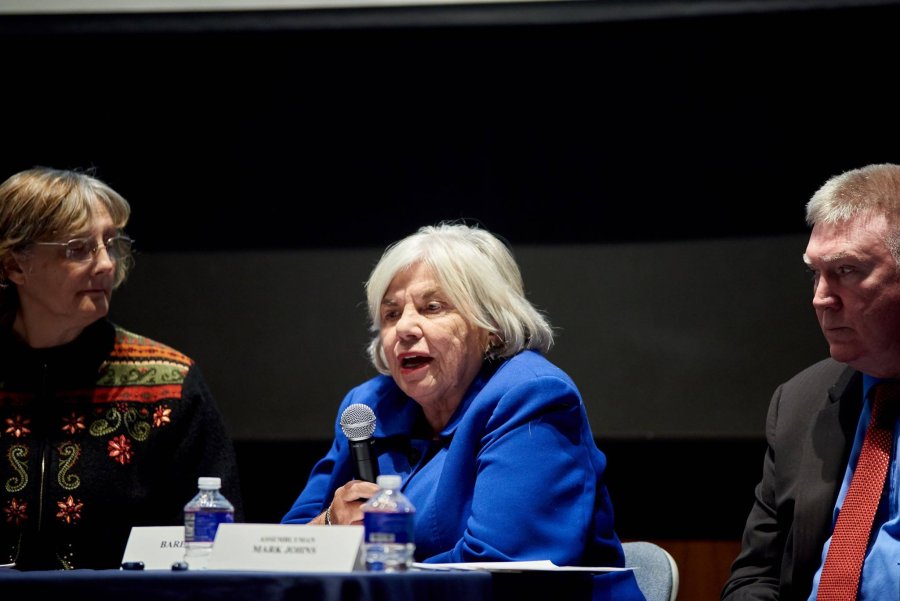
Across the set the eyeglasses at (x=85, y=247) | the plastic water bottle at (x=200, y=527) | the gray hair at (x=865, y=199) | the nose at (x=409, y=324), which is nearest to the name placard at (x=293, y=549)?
the plastic water bottle at (x=200, y=527)

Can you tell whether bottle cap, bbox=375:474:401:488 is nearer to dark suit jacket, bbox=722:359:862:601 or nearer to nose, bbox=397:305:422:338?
nose, bbox=397:305:422:338

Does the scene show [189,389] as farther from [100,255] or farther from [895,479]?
[895,479]

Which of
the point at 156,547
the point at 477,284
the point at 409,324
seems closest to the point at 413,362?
the point at 409,324

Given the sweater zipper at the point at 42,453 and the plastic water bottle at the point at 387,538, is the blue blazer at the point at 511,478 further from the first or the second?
the sweater zipper at the point at 42,453

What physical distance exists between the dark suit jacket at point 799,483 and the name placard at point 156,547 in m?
1.29

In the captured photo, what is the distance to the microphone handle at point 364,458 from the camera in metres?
2.37

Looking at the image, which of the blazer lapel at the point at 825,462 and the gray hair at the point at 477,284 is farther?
the gray hair at the point at 477,284

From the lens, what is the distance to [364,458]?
7.79ft

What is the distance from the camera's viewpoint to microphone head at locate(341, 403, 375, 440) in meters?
2.37

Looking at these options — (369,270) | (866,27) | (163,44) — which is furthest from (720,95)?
(163,44)

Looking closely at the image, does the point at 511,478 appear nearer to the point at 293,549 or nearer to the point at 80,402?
the point at 293,549

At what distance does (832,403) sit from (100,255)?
82.3 inches

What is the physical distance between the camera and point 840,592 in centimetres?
218

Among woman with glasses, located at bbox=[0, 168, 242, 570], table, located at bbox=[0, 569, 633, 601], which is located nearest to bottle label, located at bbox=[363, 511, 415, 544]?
table, located at bbox=[0, 569, 633, 601]
